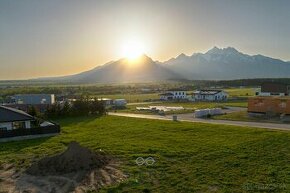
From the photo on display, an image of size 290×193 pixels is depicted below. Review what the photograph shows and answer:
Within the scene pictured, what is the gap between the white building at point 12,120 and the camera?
33.6 m

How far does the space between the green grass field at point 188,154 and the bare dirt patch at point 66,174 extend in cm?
107

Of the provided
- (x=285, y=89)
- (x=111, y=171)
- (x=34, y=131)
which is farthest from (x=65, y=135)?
(x=285, y=89)

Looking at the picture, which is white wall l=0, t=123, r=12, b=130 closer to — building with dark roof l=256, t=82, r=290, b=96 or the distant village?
the distant village

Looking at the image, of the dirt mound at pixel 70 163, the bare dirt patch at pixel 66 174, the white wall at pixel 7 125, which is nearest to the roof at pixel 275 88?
A: the white wall at pixel 7 125

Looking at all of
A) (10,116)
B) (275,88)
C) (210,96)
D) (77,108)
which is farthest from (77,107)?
(210,96)

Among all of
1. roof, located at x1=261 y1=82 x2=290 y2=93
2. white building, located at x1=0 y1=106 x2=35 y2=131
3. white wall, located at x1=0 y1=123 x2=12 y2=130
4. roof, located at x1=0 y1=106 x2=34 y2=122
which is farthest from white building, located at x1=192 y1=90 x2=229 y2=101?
white wall, located at x1=0 y1=123 x2=12 y2=130

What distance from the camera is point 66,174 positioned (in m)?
19.9

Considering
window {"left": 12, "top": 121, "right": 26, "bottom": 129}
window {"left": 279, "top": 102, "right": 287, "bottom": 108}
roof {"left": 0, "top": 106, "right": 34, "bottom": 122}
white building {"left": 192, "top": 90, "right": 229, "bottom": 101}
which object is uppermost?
roof {"left": 0, "top": 106, "right": 34, "bottom": 122}

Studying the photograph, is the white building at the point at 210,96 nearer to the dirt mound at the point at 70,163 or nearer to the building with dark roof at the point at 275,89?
the building with dark roof at the point at 275,89

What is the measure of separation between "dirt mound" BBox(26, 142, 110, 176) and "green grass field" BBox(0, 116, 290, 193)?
69.8 inches

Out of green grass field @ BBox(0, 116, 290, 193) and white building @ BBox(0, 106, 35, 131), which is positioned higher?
white building @ BBox(0, 106, 35, 131)

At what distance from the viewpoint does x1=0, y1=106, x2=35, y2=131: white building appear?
3358 cm

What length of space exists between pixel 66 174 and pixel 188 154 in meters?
8.54

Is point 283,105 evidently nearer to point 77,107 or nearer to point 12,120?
point 77,107
